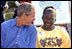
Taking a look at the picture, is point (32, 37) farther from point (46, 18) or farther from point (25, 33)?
point (46, 18)

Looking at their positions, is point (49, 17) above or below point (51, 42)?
above

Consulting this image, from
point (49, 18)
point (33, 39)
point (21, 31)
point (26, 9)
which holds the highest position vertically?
point (26, 9)

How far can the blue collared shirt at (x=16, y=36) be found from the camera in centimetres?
309

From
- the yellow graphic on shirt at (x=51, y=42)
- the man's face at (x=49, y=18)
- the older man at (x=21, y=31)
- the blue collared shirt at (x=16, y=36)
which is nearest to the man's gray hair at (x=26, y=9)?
the older man at (x=21, y=31)

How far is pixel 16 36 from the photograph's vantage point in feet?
10.2

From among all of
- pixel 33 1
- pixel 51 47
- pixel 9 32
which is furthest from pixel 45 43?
pixel 33 1

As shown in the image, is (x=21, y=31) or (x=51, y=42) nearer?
(x=21, y=31)

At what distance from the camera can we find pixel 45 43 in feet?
10.9

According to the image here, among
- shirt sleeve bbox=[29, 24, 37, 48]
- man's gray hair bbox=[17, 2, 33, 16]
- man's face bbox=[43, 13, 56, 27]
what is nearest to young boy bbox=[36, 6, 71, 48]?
man's face bbox=[43, 13, 56, 27]

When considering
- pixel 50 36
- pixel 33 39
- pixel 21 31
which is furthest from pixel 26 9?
pixel 50 36

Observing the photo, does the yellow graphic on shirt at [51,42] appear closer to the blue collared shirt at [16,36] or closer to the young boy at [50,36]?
the young boy at [50,36]

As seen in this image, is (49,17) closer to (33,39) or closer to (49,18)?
(49,18)

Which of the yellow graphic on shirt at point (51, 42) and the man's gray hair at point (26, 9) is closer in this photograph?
the man's gray hair at point (26, 9)

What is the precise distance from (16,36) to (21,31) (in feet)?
0.38
